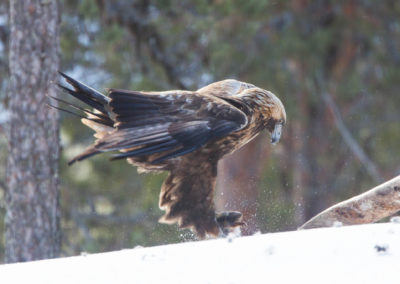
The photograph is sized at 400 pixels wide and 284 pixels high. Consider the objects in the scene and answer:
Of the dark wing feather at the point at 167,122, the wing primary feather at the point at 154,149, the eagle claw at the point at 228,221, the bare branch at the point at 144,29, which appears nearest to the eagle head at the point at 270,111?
the dark wing feather at the point at 167,122

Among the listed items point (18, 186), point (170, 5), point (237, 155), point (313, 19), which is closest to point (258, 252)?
point (18, 186)

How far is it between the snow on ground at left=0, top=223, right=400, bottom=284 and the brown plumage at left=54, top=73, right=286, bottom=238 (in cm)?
73

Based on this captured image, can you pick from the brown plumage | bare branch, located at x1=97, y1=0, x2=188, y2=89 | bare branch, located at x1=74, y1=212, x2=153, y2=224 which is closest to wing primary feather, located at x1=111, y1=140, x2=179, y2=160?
the brown plumage

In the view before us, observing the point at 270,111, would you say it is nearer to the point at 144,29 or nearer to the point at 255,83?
the point at 144,29

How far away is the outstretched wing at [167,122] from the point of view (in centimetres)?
424

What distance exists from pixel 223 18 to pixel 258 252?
7448mm

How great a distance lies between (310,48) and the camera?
12.3 meters

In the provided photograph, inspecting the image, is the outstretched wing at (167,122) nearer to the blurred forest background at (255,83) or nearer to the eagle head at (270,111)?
the eagle head at (270,111)

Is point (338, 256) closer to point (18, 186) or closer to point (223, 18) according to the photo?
point (18, 186)

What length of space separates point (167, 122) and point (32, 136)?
108 inches

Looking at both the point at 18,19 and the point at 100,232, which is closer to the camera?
the point at 18,19

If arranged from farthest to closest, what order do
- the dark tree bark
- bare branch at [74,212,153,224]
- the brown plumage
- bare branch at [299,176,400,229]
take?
1. bare branch at [74,212,153,224]
2. the dark tree bark
3. bare branch at [299,176,400,229]
4. the brown plumage

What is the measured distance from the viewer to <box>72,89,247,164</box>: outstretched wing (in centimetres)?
424

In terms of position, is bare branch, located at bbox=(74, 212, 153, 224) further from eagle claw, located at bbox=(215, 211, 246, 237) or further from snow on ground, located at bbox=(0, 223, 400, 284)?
snow on ground, located at bbox=(0, 223, 400, 284)
